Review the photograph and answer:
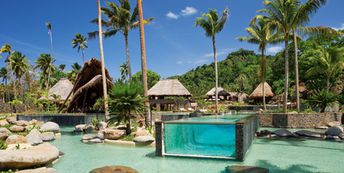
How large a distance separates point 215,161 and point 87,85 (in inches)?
673

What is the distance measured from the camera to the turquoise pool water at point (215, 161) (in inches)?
316

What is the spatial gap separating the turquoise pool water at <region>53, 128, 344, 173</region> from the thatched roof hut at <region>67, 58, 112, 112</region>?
1230cm

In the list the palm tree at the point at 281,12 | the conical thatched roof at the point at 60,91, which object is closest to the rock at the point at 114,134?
the palm tree at the point at 281,12

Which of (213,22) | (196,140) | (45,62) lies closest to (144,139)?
(196,140)

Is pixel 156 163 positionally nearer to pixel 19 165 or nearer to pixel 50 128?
pixel 19 165

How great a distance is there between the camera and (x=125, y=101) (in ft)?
44.2

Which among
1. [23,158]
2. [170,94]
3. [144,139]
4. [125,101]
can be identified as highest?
[170,94]

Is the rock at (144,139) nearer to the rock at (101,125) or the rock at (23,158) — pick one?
the rock at (23,158)

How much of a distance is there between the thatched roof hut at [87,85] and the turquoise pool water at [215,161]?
1230 centimetres

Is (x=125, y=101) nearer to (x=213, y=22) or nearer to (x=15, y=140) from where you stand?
(x=15, y=140)

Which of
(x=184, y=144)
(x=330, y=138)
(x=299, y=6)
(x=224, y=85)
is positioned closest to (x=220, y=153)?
(x=184, y=144)

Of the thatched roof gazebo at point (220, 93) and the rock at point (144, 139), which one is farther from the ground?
the thatched roof gazebo at point (220, 93)

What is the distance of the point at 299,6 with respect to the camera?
18.7 metres

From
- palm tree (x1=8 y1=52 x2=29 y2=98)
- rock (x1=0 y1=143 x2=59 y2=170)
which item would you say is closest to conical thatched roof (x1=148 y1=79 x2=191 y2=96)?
rock (x1=0 y1=143 x2=59 y2=170)
